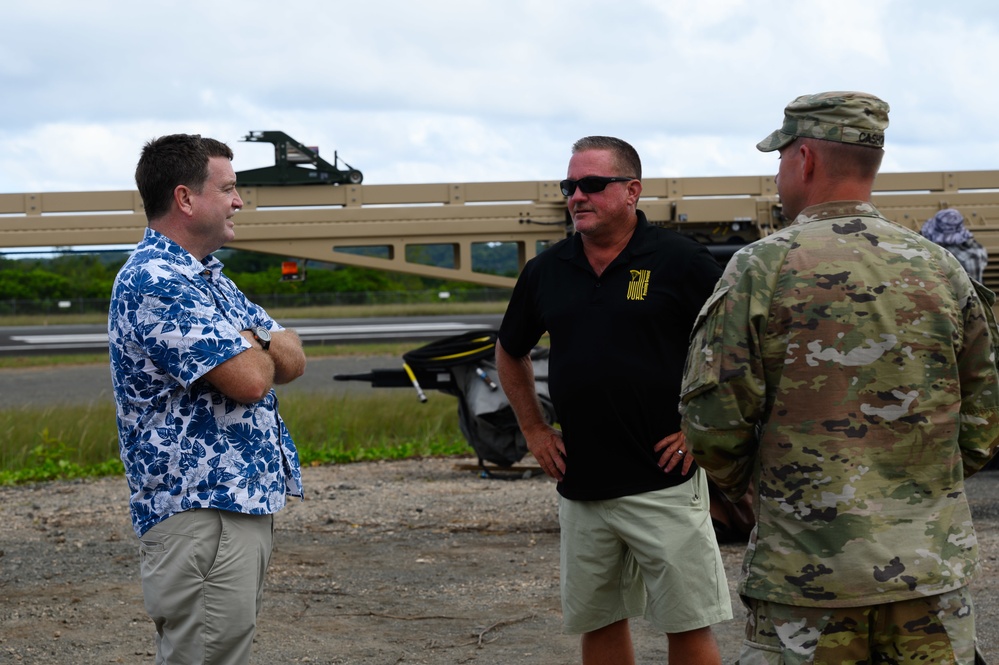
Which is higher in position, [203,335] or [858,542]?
[203,335]

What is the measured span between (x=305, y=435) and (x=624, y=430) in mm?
7921

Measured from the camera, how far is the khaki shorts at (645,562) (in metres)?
3.94

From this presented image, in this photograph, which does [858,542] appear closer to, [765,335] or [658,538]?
[765,335]

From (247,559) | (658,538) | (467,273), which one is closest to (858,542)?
(658,538)

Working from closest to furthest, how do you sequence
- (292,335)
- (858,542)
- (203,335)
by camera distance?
(858,542), (203,335), (292,335)

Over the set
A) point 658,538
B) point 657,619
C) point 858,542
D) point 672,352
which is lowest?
point 657,619

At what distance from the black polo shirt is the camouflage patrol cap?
3.70ft

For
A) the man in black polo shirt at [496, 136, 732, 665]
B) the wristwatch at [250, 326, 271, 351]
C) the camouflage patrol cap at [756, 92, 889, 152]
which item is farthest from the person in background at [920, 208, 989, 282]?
the wristwatch at [250, 326, 271, 351]

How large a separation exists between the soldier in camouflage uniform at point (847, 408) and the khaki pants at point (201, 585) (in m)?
1.41

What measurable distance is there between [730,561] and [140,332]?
430 cm

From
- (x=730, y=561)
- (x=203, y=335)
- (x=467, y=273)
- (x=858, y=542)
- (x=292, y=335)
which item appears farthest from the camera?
(x=467, y=273)

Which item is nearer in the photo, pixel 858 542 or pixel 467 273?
pixel 858 542

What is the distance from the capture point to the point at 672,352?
402cm

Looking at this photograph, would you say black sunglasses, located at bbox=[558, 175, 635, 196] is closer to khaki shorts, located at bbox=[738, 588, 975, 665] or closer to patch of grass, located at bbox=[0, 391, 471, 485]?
khaki shorts, located at bbox=[738, 588, 975, 665]
